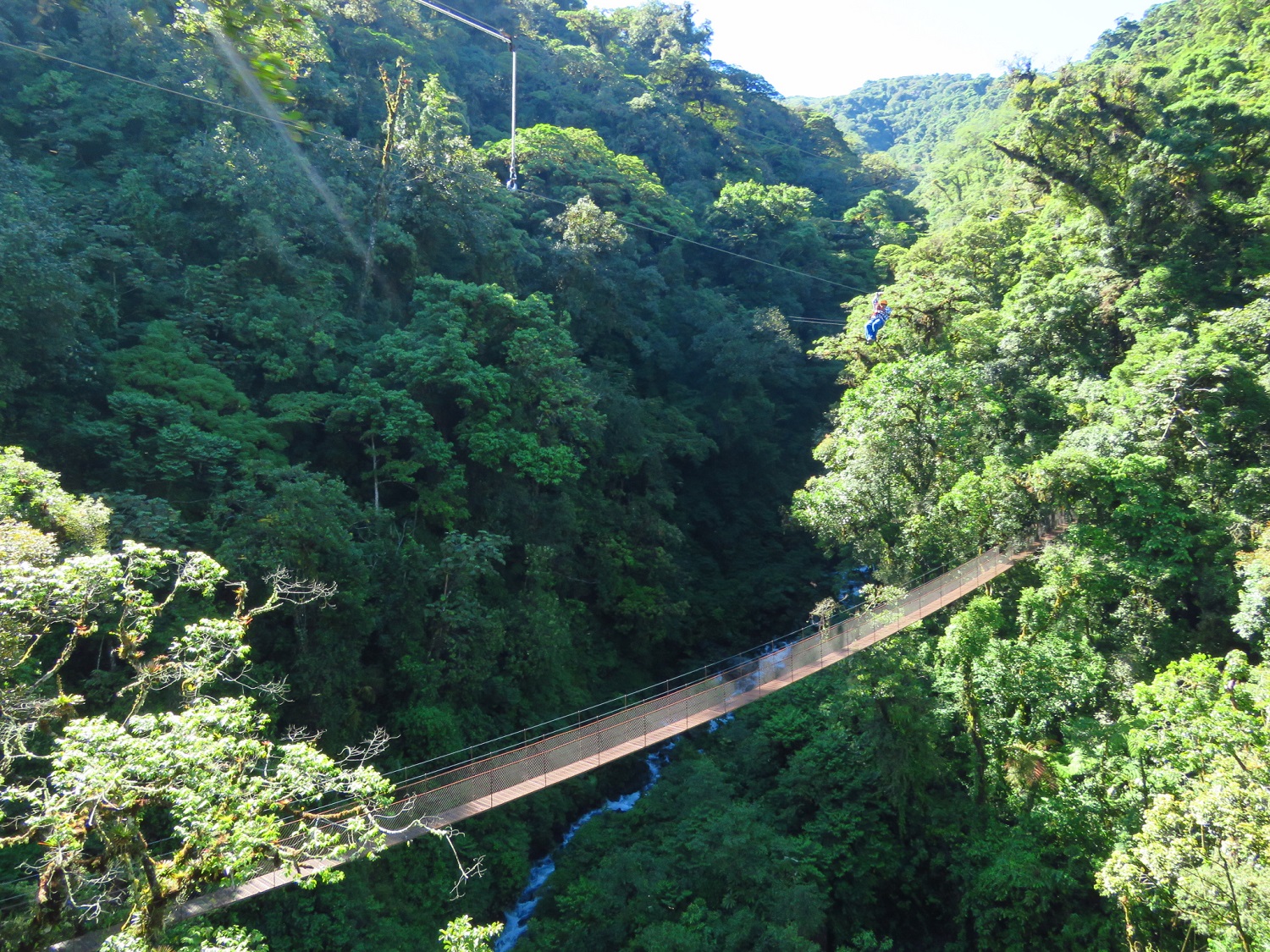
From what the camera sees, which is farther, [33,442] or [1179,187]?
[1179,187]

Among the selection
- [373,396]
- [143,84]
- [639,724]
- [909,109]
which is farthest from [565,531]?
[909,109]

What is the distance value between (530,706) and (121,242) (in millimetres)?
8225

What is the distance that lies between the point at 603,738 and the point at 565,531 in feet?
18.7

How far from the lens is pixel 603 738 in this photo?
22.5ft

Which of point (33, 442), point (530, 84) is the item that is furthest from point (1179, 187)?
point (530, 84)

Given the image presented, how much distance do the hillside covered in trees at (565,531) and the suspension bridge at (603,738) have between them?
384 mm

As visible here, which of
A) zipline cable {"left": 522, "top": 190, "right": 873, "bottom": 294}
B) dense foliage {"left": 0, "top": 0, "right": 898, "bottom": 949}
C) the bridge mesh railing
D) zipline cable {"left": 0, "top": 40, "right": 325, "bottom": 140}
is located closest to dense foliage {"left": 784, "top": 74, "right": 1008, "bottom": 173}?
zipline cable {"left": 522, "top": 190, "right": 873, "bottom": 294}

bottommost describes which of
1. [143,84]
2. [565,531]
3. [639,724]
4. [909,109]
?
[639,724]

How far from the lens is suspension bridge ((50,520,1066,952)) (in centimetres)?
505

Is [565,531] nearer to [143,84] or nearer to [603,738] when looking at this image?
[603,738]

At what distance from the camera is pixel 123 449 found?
7.95m

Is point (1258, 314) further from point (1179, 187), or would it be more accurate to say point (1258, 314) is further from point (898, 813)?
point (898, 813)

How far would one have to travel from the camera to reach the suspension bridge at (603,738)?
5055mm

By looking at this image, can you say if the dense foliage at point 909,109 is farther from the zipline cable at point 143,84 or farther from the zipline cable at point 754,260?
the zipline cable at point 143,84
